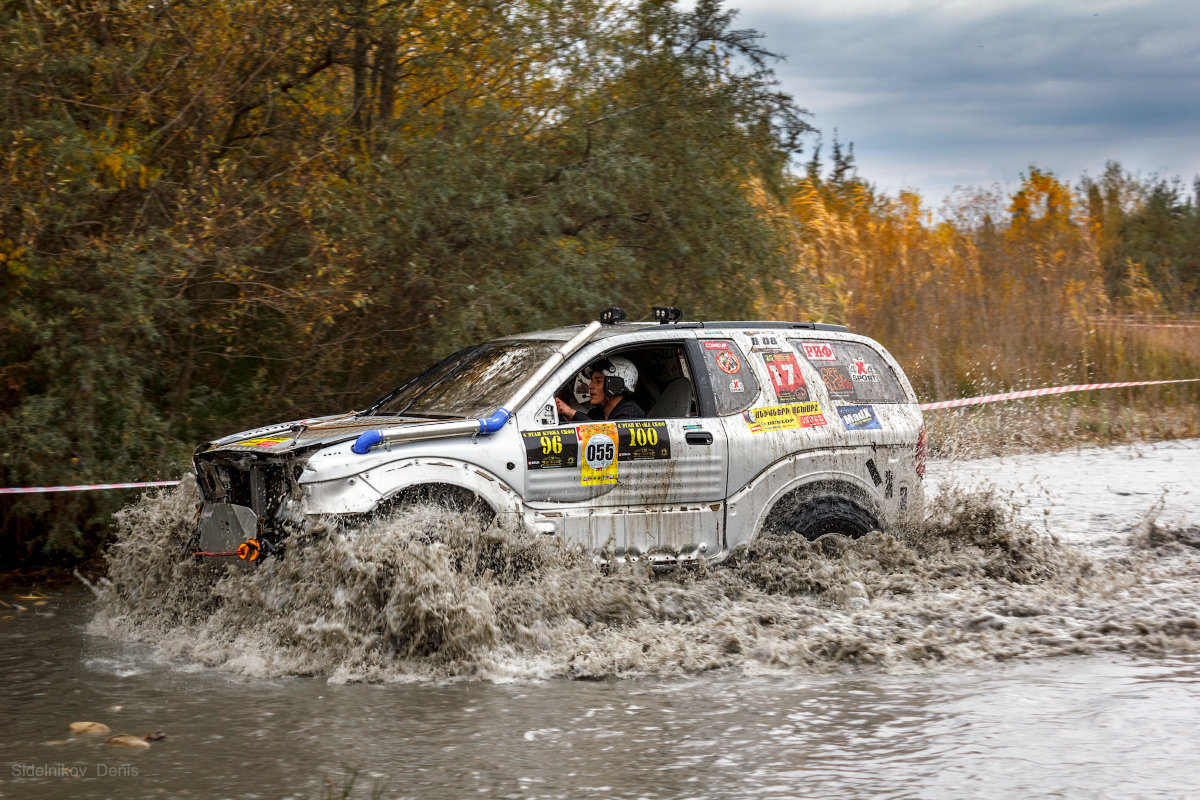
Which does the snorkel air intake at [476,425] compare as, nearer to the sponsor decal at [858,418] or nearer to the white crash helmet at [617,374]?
the white crash helmet at [617,374]

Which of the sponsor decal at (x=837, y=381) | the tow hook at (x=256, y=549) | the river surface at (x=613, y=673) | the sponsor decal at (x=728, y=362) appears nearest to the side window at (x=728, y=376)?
the sponsor decal at (x=728, y=362)

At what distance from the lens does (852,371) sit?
27.8 ft

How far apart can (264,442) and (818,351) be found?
3765 millimetres

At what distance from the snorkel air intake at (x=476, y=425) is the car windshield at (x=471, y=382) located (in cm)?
9

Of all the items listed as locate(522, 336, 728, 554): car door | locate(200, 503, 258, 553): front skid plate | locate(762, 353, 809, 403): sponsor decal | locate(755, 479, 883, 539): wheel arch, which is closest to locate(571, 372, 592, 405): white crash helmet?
locate(522, 336, 728, 554): car door

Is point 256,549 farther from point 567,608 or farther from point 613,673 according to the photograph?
point 613,673

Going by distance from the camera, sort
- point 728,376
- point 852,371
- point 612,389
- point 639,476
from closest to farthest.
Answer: point 639,476 → point 612,389 → point 728,376 → point 852,371

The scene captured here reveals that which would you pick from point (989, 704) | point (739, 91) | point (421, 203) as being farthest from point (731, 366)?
point (739, 91)

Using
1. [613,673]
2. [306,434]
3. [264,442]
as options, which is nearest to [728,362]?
[613,673]

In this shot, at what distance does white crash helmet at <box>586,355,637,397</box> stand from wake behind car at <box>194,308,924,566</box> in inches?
0.4

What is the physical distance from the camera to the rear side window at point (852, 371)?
27.3 feet

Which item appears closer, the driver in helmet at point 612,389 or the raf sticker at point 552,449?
the raf sticker at point 552,449

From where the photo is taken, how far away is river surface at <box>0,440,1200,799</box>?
473 centimetres

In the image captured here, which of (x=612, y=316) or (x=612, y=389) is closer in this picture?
(x=612, y=389)
